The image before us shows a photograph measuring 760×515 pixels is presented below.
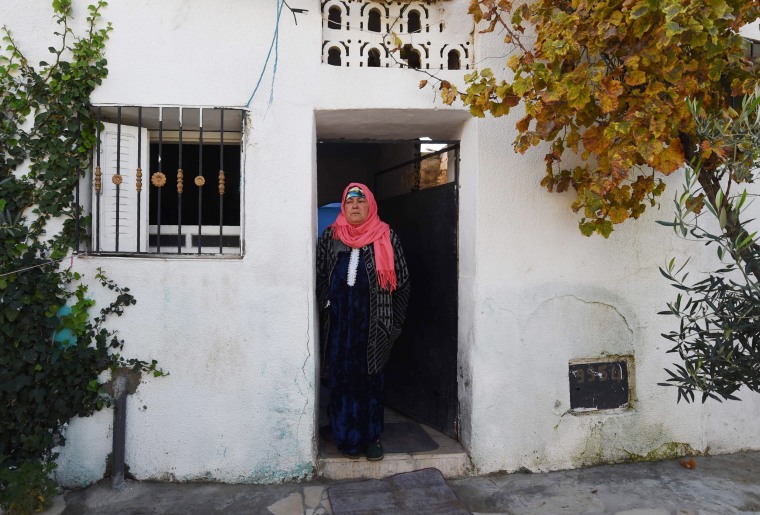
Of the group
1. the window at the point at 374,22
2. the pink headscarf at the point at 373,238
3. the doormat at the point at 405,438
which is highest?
the window at the point at 374,22

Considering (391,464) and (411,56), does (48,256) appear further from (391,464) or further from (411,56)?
(411,56)

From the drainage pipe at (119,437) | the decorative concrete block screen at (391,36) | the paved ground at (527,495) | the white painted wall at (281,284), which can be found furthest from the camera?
the decorative concrete block screen at (391,36)

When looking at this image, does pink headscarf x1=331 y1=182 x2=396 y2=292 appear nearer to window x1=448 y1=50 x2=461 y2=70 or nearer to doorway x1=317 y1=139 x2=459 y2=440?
doorway x1=317 y1=139 x2=459 y2=440

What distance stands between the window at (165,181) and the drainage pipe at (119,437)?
0.90 metres

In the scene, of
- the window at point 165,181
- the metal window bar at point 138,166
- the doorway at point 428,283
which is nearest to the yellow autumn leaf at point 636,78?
the doorway at point 428,283

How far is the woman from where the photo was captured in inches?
145

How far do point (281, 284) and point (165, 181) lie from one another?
1.07 metres

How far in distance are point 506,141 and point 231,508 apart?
2.90 meters

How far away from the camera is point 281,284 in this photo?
3.52 m

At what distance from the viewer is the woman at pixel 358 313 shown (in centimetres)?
367

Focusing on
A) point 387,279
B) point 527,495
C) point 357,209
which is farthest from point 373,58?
point 527,495

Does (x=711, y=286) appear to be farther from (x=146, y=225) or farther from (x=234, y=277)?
(x=146, y=225)

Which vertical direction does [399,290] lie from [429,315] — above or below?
above

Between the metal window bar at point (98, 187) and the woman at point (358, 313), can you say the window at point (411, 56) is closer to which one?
the woman at point (358, 313)
